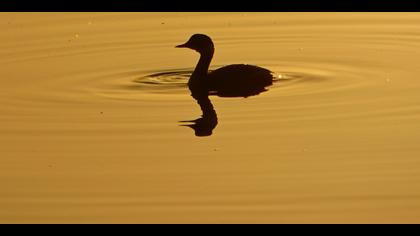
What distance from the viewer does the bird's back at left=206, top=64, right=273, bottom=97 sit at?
1934 cm

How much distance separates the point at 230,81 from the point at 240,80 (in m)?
0.25

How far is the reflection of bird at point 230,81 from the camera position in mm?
19359

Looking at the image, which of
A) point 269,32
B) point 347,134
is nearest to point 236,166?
point 347,134

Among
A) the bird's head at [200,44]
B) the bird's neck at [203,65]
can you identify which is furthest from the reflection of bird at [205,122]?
the bird's head at [200,44]

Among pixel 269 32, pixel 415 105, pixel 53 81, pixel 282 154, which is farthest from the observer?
pixel 269 32

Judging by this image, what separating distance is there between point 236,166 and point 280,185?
0.97 meters

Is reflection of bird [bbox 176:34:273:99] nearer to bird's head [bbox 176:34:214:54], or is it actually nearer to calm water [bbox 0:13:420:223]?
calm water [bbox 0:13:420:223]

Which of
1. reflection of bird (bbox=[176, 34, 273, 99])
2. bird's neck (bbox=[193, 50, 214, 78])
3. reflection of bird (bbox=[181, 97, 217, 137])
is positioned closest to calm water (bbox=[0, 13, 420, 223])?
reflection of bird (bbox=[181, 97, 217, 137])

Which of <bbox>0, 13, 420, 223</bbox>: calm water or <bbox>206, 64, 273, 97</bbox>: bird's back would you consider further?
<bbox>206, 64, 273, 97</bbox>: bird's back

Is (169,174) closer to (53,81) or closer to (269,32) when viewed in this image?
(53,81)

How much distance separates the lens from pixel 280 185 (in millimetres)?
14070

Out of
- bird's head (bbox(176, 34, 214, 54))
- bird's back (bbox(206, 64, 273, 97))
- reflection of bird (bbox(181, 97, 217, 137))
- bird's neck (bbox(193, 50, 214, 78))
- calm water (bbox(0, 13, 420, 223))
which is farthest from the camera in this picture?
bird's head (bbox(176, 34, 214, 54))

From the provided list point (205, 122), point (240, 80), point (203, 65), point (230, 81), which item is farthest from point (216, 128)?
point (203, 65)

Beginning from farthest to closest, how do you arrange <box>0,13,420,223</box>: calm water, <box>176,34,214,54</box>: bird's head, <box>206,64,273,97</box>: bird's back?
<box>176,34,214,54</box>: bird's head
<box>206,64,273,97</box>: bird's back
<box>0,13,420,223</box>: calm water
